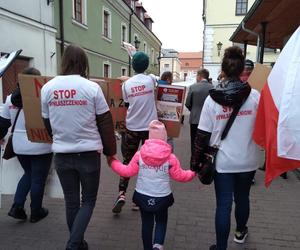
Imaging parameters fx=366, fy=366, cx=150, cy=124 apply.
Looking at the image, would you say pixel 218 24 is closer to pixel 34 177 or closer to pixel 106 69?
pixel 106 69

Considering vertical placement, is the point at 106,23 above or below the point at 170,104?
above

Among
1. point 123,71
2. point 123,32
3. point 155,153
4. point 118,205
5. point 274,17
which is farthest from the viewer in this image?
point 123,71

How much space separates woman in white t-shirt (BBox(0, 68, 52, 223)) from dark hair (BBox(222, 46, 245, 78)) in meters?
1.93

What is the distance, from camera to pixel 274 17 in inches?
314

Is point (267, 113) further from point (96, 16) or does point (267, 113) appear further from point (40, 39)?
point (96, 16)

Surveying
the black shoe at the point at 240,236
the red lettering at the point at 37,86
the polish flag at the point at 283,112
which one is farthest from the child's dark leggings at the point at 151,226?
the red lettering at the point at 37,86

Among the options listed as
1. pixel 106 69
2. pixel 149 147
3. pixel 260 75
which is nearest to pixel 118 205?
pixel 149 147

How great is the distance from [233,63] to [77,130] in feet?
4.53

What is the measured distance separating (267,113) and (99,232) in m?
2.15

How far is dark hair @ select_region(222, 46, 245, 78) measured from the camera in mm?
3016

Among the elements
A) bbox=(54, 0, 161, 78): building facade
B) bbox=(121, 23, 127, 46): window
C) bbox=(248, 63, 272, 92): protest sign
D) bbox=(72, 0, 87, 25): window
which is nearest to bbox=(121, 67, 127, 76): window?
bbox=(54, 0, 161, 78): building facade

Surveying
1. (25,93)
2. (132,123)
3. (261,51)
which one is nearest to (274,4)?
(261,51)

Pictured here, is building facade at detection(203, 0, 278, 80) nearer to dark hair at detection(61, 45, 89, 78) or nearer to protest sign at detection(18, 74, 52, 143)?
protest sign at detection(18, 74, 52, 143)

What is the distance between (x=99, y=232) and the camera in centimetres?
382
